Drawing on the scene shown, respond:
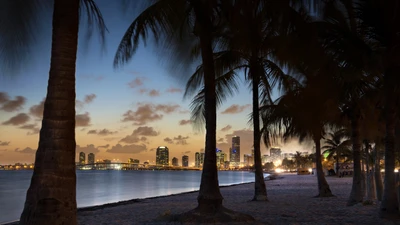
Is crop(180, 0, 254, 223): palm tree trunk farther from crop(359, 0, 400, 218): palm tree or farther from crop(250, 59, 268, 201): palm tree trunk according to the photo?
crop(250, 59, 268, 201): palm tree trunk

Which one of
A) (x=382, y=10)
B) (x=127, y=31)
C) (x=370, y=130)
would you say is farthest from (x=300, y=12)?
(x=370, y=130)

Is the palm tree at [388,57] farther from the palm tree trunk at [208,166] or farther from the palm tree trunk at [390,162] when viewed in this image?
the palm tree trunk at [208,166]

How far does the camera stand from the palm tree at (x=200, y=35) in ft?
30.3

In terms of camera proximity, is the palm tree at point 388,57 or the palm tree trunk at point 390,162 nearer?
the palm tree at point 388,57

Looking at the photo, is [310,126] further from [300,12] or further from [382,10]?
[300,12]

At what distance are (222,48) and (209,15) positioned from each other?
5.19 m

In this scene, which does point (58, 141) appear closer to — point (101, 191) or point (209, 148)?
point (209, 148)

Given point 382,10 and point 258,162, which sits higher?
point 382,10

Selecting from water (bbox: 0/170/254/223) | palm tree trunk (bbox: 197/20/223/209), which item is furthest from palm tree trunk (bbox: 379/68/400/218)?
water (bbox: 0/170/254/223)

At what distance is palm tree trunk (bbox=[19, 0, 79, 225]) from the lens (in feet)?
17.6

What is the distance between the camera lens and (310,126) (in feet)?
52.1

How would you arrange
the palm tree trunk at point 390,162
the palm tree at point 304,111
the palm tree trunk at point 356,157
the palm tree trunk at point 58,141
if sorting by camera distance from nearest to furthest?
the palm tree trunk at point 58,141 < the palm tree trunk at point 390,162 < the palm tree at point 304,111 < the palm tree trunk at point 356,157

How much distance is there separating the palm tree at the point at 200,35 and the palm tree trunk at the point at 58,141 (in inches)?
130

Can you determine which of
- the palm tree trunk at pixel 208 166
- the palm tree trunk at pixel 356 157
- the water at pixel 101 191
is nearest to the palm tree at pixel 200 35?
the palm tree trunk at pixel 208 166
